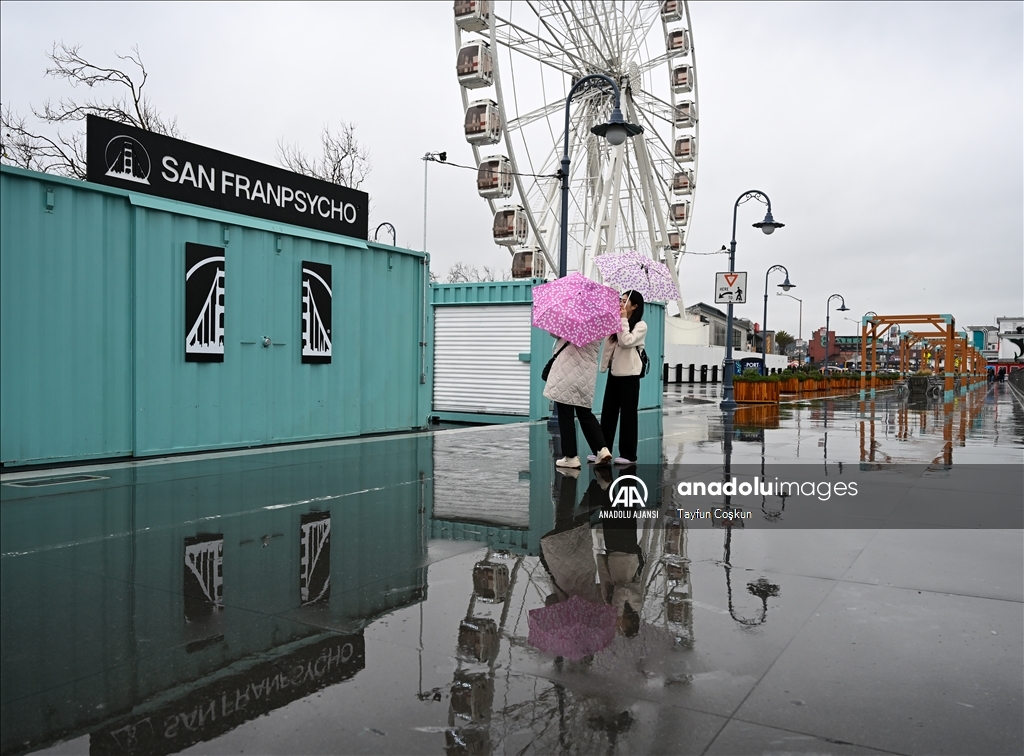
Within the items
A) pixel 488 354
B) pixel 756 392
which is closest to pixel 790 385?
pixel 756 392

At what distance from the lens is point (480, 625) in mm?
3795

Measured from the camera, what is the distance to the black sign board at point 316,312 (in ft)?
36.9

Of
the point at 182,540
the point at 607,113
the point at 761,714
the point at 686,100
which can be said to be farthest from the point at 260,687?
the point at 686,100

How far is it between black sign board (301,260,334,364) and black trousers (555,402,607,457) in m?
4.10

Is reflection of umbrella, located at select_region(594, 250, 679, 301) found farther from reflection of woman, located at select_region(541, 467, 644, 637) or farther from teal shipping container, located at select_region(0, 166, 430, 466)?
teal shipping container, located at select_region(0, 166, 430, 466)

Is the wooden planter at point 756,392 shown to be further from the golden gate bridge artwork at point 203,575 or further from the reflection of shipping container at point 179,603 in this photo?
the golden gate bridge artwork at point 203,575

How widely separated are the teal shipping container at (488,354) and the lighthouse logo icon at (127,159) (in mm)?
7855

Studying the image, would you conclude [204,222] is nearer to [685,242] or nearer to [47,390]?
[47,390]

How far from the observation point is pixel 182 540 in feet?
17.5

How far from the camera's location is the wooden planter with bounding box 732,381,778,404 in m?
25.4

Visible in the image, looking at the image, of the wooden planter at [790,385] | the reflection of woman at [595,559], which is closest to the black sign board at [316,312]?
the reflection of woman at [595,559]

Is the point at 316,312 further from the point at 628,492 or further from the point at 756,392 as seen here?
the point at 756,392

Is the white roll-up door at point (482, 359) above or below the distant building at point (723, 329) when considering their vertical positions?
below

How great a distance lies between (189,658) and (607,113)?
95.0 feet
